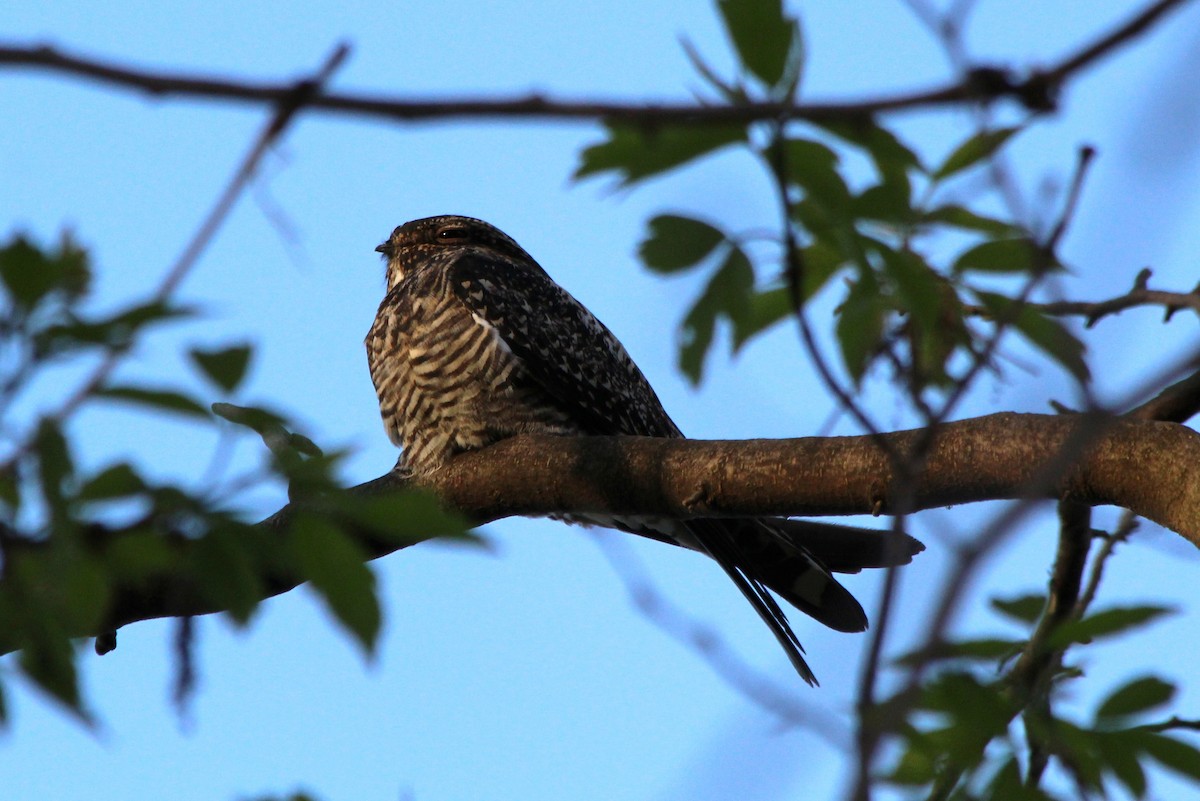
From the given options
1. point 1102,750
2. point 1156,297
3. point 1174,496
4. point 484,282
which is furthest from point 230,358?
point 484,282

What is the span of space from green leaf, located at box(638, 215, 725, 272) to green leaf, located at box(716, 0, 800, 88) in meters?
0.48

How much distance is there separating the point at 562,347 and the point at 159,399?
425 cm

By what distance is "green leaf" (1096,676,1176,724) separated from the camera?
2277 mm

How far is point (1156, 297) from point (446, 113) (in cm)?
332

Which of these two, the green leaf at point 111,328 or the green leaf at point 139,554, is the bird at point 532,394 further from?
the green leaf at point 111,328

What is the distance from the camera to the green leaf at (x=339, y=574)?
2078 millimetres

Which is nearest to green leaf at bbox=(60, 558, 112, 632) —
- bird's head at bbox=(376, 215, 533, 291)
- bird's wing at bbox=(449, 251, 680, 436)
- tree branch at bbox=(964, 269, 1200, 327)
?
tree branch at bbox=(964, 269, 1200, 327)

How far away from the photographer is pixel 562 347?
6.11 metres

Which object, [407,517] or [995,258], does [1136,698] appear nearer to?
[995,258]

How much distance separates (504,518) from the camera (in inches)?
189

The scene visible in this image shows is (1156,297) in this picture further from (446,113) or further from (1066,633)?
(446,113)

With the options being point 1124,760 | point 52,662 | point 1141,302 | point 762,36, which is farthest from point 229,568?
point 1141,302

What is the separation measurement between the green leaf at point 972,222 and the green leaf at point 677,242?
68 centimetres

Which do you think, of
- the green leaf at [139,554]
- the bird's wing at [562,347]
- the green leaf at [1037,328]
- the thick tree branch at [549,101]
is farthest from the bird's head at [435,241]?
the thick tree branch at [549,101]
